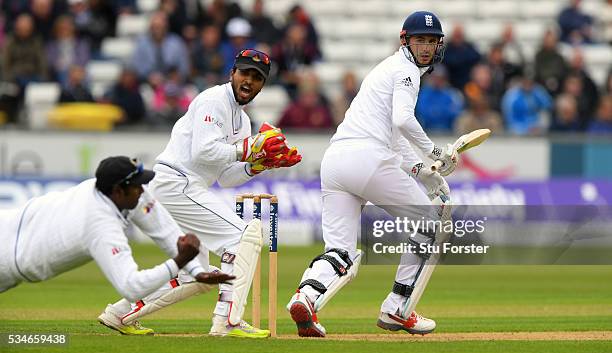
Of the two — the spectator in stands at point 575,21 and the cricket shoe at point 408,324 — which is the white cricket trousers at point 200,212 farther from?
the spectator in stands at point 575,21

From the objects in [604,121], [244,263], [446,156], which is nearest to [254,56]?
[244,263]

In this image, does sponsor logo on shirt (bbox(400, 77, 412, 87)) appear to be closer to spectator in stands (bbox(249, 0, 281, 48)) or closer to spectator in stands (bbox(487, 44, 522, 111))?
spectator in stands (bbox(487, 44, 522, 111))

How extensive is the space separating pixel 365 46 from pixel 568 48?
3.59 metres

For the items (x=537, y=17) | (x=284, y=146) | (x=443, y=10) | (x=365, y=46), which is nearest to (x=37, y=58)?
(x=365, y=46)

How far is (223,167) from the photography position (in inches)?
378

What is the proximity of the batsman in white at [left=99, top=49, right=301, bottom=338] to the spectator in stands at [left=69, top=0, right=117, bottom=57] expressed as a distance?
13.0 metres

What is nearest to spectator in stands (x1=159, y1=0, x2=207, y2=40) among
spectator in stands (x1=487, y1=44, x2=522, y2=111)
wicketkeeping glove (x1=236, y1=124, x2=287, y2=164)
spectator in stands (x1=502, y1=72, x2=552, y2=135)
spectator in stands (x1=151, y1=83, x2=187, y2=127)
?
spectator in stands (x1=151, y1=83, x2=187, y2=127)

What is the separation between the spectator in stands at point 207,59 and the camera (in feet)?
68.6

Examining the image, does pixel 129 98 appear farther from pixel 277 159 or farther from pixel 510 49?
pixel 277 159

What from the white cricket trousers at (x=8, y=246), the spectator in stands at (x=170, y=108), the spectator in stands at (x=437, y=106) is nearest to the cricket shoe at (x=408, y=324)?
the white cricket trousers at (x=8, y=246)

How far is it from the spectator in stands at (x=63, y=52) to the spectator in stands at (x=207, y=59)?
1.86m

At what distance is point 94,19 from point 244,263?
45.7 ft

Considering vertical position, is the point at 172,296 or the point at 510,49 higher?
the point at 510,49

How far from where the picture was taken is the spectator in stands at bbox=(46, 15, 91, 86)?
21.0m
